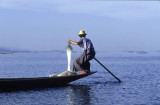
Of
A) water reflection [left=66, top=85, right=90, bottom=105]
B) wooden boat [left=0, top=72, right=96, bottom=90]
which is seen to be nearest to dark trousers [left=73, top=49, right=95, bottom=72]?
wooden boat [left=0, top=72, right=96, bottom=90]

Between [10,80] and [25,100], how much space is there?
203cm

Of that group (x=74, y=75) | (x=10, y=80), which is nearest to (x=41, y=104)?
(x=10, y=80)

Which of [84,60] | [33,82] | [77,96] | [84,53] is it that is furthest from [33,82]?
[84,53]

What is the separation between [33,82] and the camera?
55.2ft

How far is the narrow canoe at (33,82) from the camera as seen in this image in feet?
52.6

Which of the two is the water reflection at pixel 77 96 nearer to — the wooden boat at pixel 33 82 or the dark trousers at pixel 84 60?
the wooden boat at pixel 33 82

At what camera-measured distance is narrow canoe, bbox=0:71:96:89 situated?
16.0 meters

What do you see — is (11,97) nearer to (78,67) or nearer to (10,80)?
(10,80)

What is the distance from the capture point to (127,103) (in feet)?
45.9

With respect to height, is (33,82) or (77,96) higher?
(33,82)

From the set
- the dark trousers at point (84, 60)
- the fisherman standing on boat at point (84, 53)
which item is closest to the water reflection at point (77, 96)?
the fisherman standing on boat at point (84, 53)

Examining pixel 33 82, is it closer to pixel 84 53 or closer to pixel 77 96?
pixel 77 96

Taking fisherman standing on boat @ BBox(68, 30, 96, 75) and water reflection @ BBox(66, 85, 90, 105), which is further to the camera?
fisherman standing on boat @ BBox(68, 30, 96, 75)

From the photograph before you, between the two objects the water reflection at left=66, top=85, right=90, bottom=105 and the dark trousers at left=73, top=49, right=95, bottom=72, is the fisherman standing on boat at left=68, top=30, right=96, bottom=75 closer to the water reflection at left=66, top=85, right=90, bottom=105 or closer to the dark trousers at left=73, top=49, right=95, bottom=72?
the dark trousers at left=73, top=49, right=95, bottom=72
